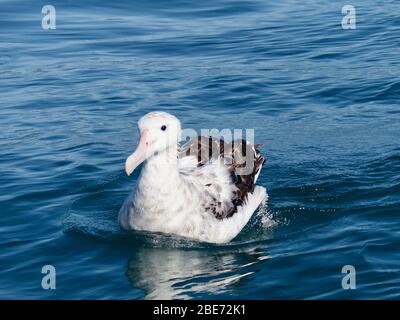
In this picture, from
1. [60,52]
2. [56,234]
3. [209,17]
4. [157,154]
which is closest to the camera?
[157,154]

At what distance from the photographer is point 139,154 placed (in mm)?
10727

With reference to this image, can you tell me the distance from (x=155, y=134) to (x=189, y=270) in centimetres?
159

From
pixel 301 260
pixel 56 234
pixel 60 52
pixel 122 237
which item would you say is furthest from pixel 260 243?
pixel 60 52

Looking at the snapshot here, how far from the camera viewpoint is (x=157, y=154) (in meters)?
11.0

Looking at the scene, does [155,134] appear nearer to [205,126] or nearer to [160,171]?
[160,171]

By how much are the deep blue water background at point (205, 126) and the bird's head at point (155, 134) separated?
44.0 inches

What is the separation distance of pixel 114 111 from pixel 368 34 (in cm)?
699

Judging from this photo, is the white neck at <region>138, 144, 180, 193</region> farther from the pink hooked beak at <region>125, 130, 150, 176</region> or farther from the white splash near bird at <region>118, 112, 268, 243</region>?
the pink hooked beak at <region>125, 130, 150, 176</region>

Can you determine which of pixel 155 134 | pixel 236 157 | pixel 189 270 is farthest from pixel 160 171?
pixel 236 157

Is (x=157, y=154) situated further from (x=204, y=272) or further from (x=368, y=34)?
(x=368, y=34)

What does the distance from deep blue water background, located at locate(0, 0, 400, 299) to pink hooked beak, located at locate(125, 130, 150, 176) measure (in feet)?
3.69

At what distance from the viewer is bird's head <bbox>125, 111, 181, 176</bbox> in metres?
10.8

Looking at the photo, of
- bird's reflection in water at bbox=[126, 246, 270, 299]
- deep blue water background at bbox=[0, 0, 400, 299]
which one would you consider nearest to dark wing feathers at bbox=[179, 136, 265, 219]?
deep blue water background at bbox=[0, 0, 400, 299]

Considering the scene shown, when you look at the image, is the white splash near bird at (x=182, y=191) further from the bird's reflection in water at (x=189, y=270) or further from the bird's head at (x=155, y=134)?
the bird's reflection in water at (x=189, y=270)
